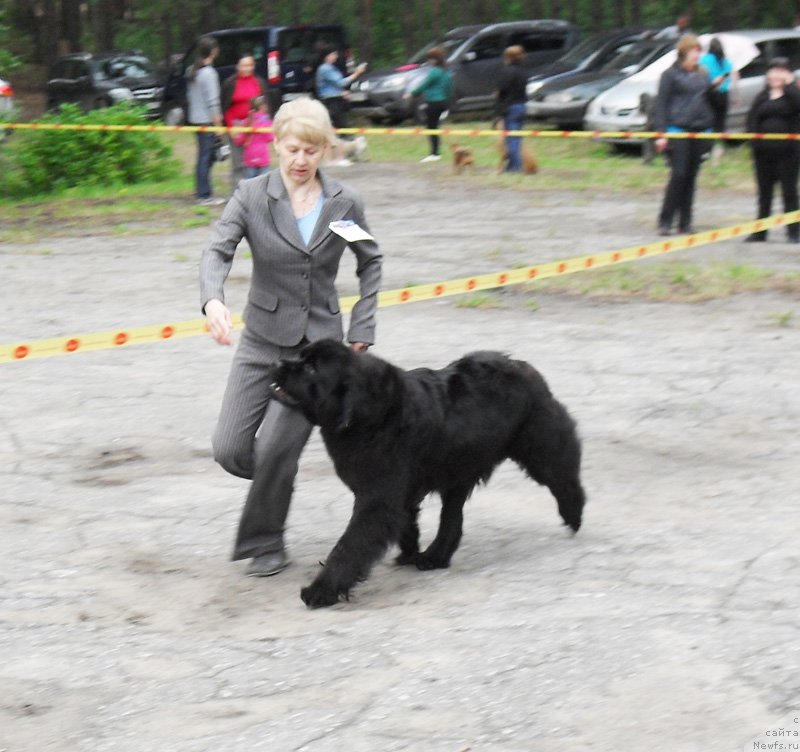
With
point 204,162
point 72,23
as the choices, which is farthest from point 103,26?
point 204,162

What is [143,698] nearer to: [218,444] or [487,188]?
[218,444]

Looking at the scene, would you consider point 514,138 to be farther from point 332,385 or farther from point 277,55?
point 332,385

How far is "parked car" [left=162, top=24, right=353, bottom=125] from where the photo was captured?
27094 millimetres

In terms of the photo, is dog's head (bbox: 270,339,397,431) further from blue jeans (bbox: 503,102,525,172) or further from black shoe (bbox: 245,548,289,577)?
blue jeans (bbox: 503,102,525,172)

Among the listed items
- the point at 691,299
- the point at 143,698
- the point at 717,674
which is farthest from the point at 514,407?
the point at 691,299

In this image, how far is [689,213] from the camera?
1472 cm

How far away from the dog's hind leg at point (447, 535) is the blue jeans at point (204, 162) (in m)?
12.2

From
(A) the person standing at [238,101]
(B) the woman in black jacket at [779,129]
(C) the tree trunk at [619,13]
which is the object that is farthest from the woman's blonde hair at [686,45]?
(C) the tree trunk at [619,13]

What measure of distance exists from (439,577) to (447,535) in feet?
0.60

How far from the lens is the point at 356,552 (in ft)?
17.2

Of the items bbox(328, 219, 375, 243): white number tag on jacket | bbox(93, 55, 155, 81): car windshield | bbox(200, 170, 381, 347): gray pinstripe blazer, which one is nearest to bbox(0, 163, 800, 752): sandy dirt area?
bbox(200, 170, 381, 347): gray pinstripe blazer

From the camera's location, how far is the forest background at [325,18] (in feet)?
127

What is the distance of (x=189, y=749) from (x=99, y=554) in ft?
6.69

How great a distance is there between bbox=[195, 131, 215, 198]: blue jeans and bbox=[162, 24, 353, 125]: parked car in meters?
9.41
